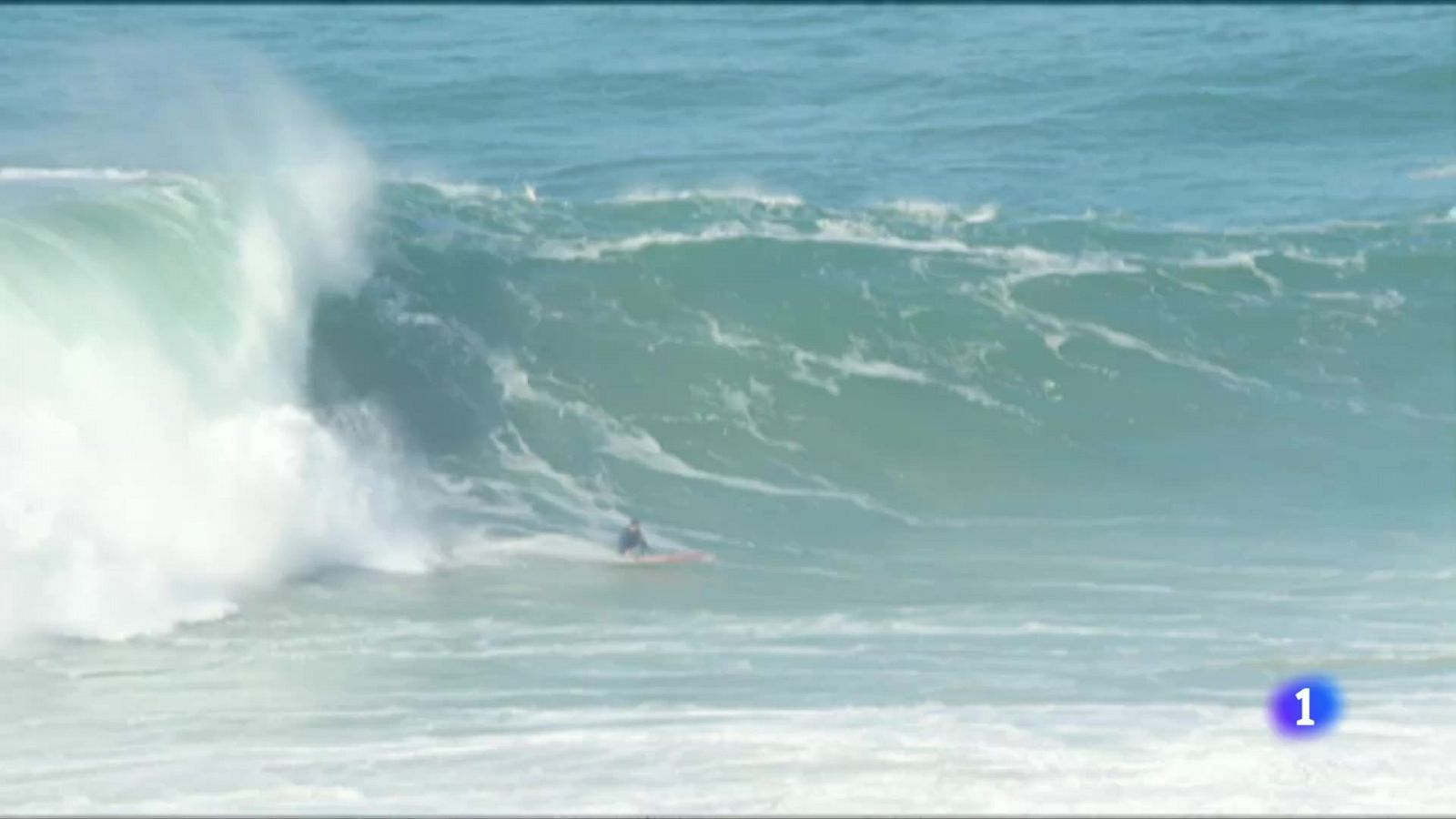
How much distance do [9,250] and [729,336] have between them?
787 cm

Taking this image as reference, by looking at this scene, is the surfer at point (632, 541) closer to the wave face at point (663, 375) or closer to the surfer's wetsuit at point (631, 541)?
the surfer's wetsuit at point (631, 541)

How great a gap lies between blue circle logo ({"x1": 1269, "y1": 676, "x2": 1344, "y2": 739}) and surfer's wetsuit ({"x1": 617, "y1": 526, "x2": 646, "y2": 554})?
6.31 m

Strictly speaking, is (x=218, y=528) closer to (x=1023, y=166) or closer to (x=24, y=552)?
(x=24, y=552)

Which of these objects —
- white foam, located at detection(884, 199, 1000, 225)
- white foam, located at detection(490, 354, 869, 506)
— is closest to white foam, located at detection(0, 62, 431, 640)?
white foam, located at detection(490, 354, 869, 506)

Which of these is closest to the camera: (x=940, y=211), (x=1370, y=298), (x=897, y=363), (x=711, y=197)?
(x=897, y=363)

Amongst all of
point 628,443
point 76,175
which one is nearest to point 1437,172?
point 628,443

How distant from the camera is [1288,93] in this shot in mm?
39156

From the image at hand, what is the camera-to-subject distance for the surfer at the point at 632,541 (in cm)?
2347

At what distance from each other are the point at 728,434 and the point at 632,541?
156 inches

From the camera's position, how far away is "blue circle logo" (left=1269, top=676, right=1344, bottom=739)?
18.1 metres

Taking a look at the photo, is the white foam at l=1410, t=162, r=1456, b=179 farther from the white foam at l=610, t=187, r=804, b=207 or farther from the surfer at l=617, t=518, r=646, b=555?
the surfer at l=617, t=518, r=646, b=555

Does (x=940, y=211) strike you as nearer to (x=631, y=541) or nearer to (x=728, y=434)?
(x=728, y=434)

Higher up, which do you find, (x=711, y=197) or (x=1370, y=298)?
(x=711, y=197)

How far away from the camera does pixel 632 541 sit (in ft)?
77.0
